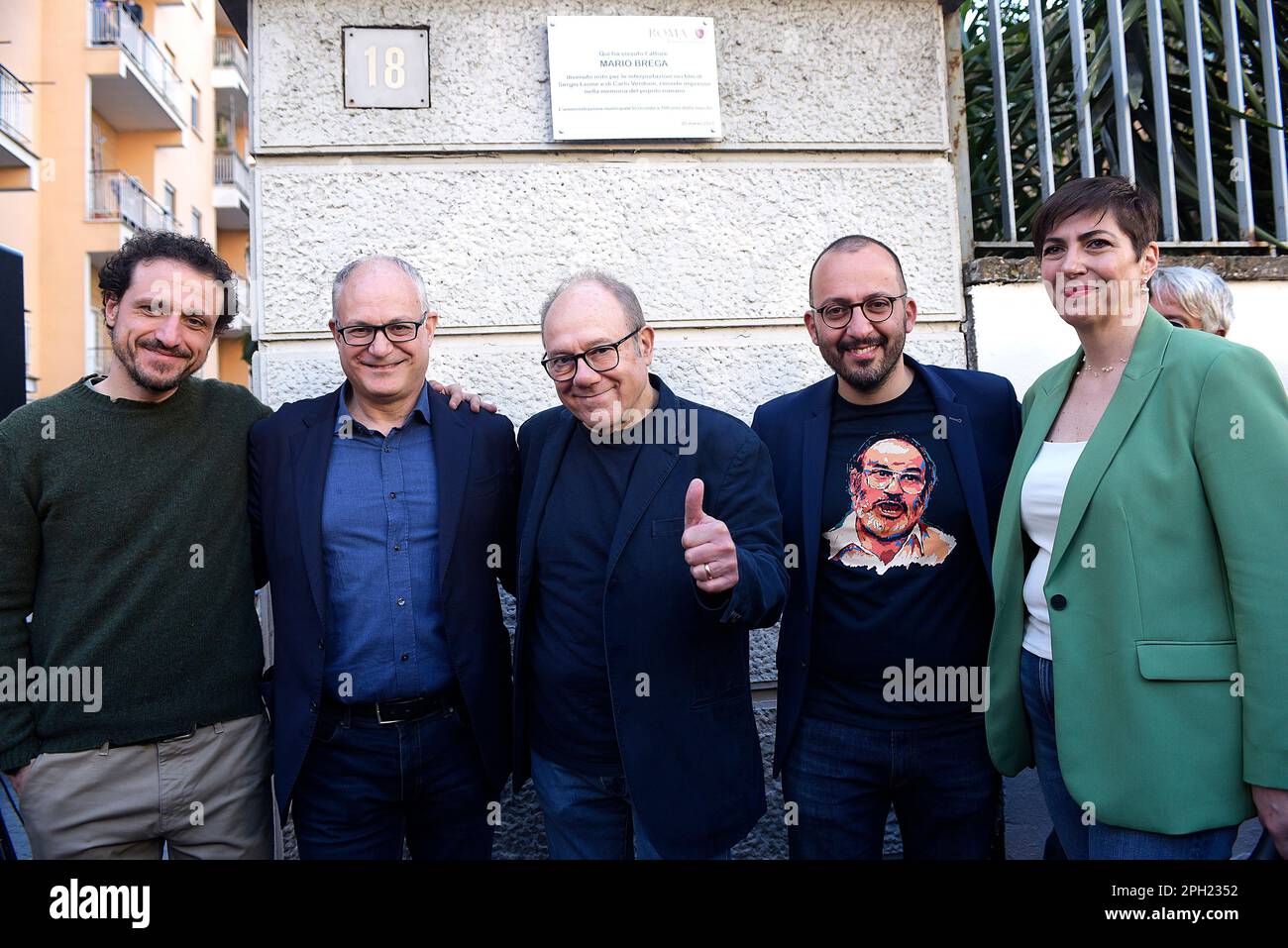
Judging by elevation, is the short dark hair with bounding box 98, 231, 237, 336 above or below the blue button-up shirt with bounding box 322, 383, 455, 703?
above

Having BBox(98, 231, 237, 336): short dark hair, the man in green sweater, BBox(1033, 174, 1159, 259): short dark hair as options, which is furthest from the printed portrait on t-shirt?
BBox(98, 231, 237, 336): short dark hair

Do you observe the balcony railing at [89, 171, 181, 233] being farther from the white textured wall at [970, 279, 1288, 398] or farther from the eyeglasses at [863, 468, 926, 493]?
the eyeglasses at [863, 468, 926, 493]

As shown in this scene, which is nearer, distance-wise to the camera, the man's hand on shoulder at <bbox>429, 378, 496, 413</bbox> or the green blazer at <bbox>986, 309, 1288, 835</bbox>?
the green blazer at <bbox>986, 309, 1288, 835</bbox>

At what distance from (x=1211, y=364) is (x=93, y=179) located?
64.5 feet

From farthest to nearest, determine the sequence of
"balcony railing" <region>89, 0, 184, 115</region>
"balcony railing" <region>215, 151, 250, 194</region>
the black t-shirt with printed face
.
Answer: "balcony railing" <region>215, 151, 250, 194</region>, "balcony railing" <region>89, 0, 184, 115</region>, the black t-shirt with printed face

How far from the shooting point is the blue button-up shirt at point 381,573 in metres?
2.08

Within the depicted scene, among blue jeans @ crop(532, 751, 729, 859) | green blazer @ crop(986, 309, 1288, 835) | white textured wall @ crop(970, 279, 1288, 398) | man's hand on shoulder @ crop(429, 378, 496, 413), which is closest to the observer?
green blazer @ crop(986, 309, 1288, 835)

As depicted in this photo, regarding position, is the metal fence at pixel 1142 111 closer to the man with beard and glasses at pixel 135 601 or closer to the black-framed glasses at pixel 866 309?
the black-framed glasses at pixel 866 309

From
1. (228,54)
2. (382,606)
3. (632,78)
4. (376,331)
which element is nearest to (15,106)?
(228,54)

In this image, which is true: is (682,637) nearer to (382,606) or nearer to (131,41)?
(382,606)

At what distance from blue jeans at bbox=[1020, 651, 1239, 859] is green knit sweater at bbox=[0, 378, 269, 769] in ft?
6.18

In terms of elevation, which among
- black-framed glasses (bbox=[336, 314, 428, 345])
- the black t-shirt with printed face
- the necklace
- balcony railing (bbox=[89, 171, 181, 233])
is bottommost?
the black t-shirt with printed face

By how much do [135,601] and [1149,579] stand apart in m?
2.21

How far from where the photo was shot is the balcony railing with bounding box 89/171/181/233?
16.1m
